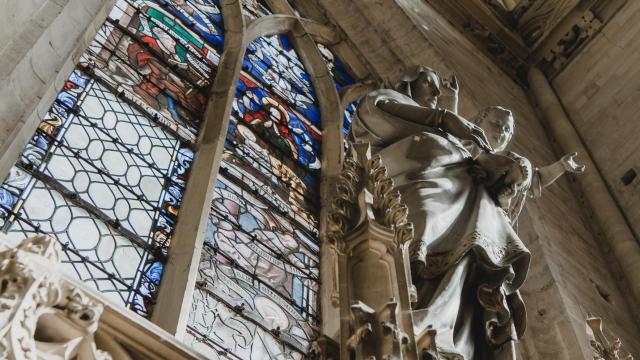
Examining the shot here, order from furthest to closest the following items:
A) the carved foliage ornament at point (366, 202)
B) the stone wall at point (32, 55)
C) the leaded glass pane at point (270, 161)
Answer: the leaded glass pane at point (270, 161) < the stone wall at point (32, 55) < the carved foliage ornament at point (366, 202)

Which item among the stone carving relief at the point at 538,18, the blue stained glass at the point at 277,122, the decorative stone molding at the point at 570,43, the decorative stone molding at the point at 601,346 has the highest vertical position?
the stone carving relief at the point at 538,18

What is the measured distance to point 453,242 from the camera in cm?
332

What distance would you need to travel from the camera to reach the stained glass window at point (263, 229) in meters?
4.40

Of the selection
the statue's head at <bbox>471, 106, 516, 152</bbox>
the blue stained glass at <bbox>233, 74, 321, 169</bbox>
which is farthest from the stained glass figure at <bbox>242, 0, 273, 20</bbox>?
the statue's head at <bbox>471, 106, 516, 152</bbox>

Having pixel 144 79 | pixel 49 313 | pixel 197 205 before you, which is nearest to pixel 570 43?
pixel 144 79

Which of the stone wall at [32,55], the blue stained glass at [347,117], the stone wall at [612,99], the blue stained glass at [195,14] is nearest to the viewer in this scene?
the stone wall at [32,55]

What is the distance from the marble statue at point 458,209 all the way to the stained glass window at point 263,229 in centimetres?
104

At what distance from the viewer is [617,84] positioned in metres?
8.76

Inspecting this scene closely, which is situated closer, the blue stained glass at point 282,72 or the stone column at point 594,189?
the blue stained glass at point 282,72

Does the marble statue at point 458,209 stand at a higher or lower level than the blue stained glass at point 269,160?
lower

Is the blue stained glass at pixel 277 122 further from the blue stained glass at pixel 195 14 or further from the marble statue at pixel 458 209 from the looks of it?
the marble statue at pixel 458 209

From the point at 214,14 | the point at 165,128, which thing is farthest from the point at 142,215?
the point at 214,14

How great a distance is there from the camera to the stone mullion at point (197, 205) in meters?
3.97

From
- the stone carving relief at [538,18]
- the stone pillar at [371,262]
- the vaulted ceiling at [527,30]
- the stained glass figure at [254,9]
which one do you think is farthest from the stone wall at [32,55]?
the stone carving relief at [538,18]
